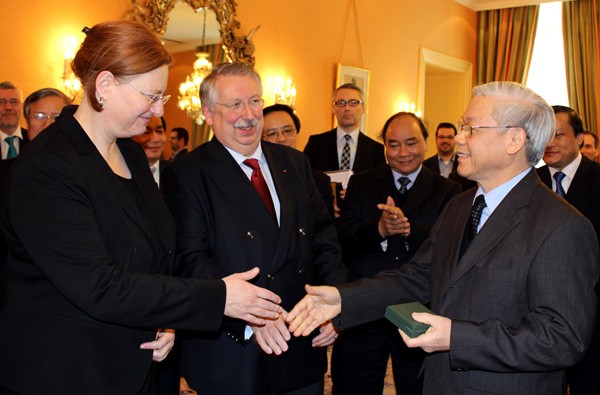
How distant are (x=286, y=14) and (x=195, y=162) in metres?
6.20

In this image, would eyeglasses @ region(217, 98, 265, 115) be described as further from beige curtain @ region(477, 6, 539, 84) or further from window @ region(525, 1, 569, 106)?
window @ region(525, 1, 569, 106)

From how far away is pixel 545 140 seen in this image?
7.12 ft

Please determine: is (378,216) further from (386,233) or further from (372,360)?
(372,360)

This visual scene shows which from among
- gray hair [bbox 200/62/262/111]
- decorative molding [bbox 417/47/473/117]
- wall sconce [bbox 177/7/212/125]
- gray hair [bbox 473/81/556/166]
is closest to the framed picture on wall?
decorative molding [bbox 417/47/473/117]

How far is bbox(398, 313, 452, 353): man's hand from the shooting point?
1.92 metres

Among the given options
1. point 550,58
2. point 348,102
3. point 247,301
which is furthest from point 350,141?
point 550,58

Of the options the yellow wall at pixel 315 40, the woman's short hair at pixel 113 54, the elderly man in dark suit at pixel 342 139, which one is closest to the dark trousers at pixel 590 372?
the elderly man in dark suit at pixel 342 139

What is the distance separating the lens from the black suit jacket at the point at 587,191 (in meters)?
3.93

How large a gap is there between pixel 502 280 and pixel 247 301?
2.75ft

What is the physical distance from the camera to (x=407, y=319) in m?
1.95

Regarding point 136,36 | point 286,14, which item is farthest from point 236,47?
point 136,36

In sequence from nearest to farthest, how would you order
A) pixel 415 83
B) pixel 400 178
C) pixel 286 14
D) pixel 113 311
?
pixel 113 311, pixel 400 178, pixel 286 14, pixel 415 83

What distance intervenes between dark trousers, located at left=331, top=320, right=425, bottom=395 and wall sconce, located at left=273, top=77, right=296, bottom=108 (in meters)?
5.06

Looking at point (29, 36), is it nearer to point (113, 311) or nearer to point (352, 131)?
point (352, 131)
